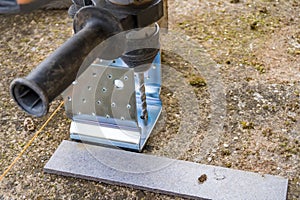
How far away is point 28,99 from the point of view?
0.55 meters

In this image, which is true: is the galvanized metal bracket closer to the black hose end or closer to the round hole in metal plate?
the round hole in metal plate

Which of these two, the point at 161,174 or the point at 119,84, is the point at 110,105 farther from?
the point at 161,174

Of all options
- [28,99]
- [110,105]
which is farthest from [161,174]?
[28,99]

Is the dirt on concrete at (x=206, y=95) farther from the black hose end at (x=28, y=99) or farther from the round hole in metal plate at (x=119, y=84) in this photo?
the black hose end at (x=28, y=99)

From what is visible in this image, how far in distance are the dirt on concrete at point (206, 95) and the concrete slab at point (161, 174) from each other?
2 centimetres

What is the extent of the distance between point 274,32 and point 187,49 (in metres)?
0.25

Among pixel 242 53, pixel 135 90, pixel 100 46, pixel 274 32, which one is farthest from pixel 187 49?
pixel 100 46

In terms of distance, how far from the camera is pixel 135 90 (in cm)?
94

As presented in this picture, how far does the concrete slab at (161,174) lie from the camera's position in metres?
0.88

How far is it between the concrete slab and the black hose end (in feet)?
1.35

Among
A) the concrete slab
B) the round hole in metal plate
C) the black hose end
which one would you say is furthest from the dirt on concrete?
the black hose end

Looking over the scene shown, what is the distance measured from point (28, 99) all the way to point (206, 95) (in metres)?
0.63

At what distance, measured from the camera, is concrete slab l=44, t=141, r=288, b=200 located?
2.89 ft

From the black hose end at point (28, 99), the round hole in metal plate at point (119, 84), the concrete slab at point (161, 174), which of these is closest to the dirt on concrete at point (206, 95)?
the concrete slab at point (161, 174)
